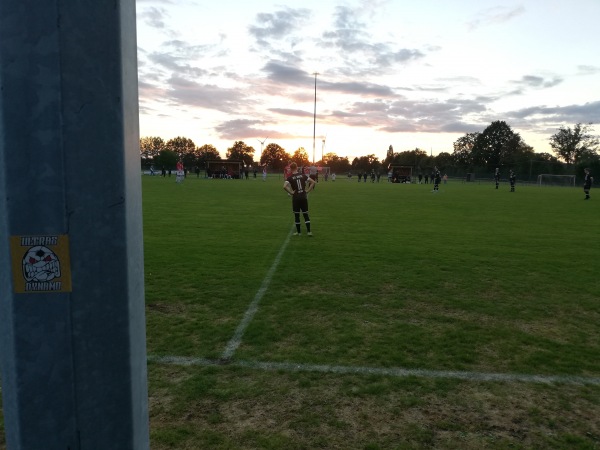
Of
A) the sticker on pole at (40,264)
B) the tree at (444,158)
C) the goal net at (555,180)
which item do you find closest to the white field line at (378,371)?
the sticker on pole at (40,264)

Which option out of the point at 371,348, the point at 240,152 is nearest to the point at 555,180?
the point at 371,348

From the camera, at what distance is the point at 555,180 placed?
6794 cm

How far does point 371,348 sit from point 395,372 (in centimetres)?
57

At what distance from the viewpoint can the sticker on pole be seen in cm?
122

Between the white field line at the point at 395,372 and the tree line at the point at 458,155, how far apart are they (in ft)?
264

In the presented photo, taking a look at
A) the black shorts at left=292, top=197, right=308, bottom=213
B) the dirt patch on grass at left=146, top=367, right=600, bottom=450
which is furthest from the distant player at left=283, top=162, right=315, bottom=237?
the dirt patch on grass at left=146, top=367, right=600, bottom=450

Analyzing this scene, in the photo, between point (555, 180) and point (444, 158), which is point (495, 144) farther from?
point (555, 180)

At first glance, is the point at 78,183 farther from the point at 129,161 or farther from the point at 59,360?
the point at 59,360

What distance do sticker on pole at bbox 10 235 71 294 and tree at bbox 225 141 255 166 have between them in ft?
492

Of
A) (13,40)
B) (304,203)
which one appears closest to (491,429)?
(13,40)

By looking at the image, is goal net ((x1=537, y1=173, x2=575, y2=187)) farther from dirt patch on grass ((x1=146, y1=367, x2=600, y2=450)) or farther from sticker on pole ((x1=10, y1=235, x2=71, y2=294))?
sticker on pole ((x1=10, y1=235, x2=71, y2=294))

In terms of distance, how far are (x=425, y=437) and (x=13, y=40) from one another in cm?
319

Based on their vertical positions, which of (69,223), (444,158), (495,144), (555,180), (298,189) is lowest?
(298,189)

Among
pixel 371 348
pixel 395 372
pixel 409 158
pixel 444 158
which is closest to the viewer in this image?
pixel 395 372
